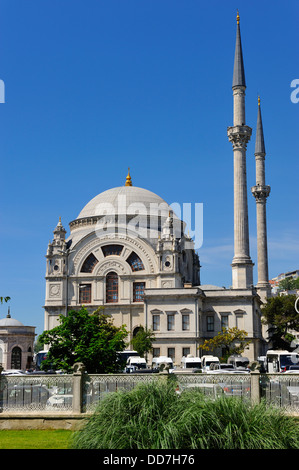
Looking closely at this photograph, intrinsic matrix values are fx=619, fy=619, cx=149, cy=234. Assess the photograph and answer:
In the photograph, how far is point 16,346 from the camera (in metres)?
63.7

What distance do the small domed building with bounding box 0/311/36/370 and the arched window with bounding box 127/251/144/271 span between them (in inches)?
509

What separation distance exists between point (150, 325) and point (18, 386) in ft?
117

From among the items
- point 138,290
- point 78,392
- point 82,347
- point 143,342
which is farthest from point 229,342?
point 78,392

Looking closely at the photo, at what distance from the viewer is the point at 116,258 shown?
62.3 meters

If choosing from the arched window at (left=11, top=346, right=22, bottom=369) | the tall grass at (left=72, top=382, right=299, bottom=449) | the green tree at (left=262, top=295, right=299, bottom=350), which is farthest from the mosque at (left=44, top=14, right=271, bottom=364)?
the tall grass at (left=72, top=382, right=299, bottom=449)

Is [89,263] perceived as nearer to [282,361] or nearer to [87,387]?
[282,361]

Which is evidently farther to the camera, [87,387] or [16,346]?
[16,346]

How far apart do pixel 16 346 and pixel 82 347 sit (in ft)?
113

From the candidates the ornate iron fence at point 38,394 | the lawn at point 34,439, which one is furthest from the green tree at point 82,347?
the lawn at point 34,439

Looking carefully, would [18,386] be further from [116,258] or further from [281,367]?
[116,258]

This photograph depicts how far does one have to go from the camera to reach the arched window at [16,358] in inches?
2472

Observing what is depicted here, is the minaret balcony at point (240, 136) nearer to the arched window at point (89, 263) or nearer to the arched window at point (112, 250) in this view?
the arched window at point (112, 250)

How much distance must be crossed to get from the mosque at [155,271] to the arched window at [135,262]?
0.33 ft
